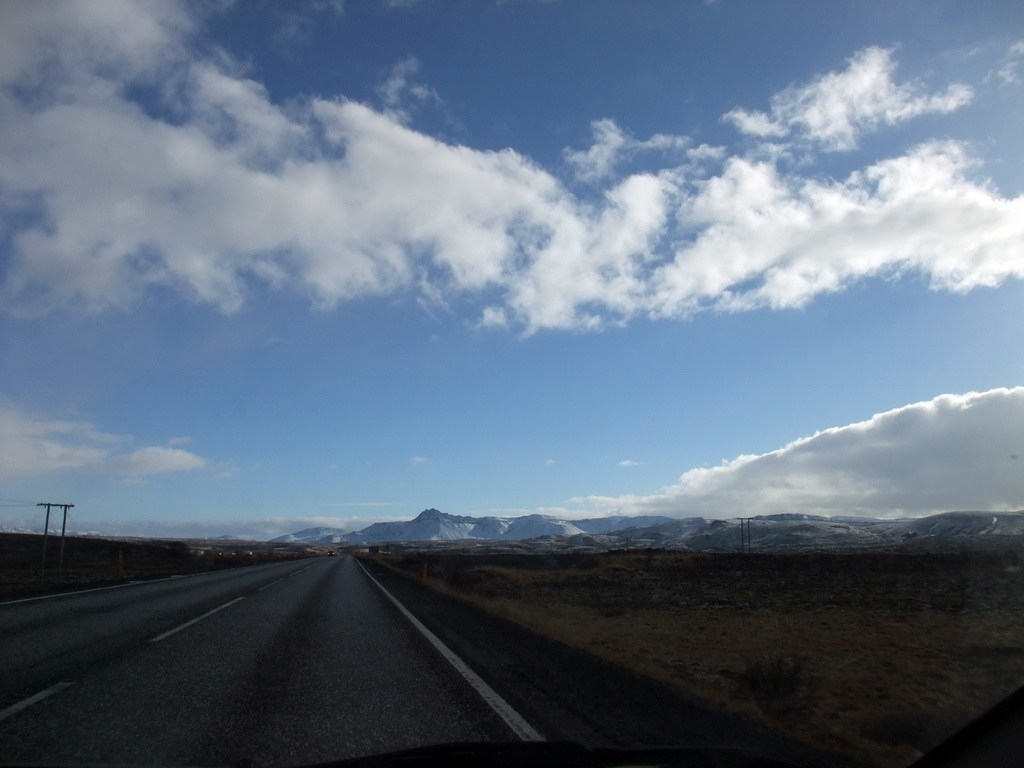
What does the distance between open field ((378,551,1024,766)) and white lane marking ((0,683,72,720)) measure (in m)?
7.38

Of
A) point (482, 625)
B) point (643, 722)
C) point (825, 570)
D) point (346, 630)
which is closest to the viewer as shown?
point (643, 722)

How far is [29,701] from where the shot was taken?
685 cm

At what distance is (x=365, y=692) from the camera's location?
7707 millimetres

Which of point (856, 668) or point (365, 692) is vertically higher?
point (365, 692)

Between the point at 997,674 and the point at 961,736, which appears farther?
the point at 997,674

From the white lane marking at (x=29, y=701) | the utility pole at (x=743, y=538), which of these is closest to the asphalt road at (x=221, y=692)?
the white lane marking at (x=29, y=701)

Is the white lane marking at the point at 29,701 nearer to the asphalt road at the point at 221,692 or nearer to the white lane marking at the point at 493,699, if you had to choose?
the asphalt road at the point at 221,692

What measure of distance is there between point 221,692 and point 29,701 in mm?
1866

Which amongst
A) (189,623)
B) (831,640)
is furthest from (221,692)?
(831,640)

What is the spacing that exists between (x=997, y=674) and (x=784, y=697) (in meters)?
5.13

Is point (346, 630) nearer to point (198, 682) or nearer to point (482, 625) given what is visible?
point (482, 625)

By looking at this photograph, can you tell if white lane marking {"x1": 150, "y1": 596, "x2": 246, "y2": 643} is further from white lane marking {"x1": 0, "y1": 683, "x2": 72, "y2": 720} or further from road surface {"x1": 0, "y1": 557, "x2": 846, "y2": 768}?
white lane marking {"x1": 0, "y1": 683, "x2": 72, "y2": 720}

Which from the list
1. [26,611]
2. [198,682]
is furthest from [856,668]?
[26,611]

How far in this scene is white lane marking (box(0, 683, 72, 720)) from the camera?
6.35 metres
